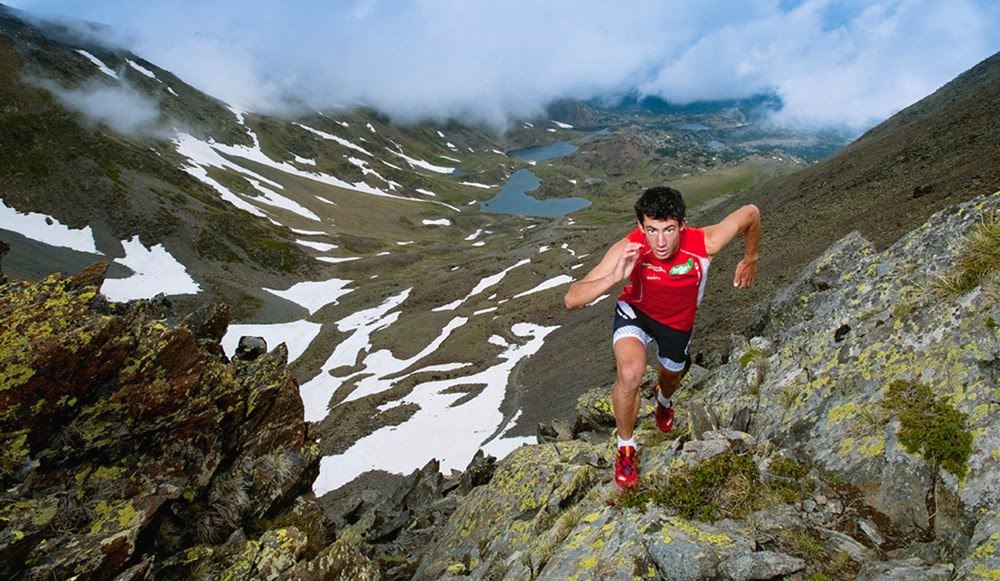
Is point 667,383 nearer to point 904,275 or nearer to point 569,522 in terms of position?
point 569,522

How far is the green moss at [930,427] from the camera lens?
16.1 ft

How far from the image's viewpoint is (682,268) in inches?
266

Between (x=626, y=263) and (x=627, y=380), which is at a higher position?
(x=626, y=263)

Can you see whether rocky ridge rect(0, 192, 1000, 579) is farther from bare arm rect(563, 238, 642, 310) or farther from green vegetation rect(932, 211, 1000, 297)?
bare arm rect(563, 238, 642, 310)

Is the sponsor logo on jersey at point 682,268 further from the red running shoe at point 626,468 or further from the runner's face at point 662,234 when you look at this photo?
the red running shoe at point 626,468

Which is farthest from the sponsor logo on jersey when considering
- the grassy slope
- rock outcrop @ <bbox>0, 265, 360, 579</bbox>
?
the grassy slope

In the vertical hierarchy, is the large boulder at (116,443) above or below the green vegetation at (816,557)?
above

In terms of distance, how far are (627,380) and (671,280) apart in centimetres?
155

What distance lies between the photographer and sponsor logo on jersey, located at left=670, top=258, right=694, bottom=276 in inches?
266

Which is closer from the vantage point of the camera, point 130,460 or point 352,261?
point 130,460

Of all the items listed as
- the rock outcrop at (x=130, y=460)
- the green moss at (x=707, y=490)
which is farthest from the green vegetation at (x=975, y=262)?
the rock outcrop at (x=130, y=460)

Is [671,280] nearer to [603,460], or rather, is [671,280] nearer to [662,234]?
[662,234]

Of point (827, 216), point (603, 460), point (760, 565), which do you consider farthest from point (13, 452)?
point (827, 216)

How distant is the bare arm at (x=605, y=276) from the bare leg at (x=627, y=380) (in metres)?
1.14
